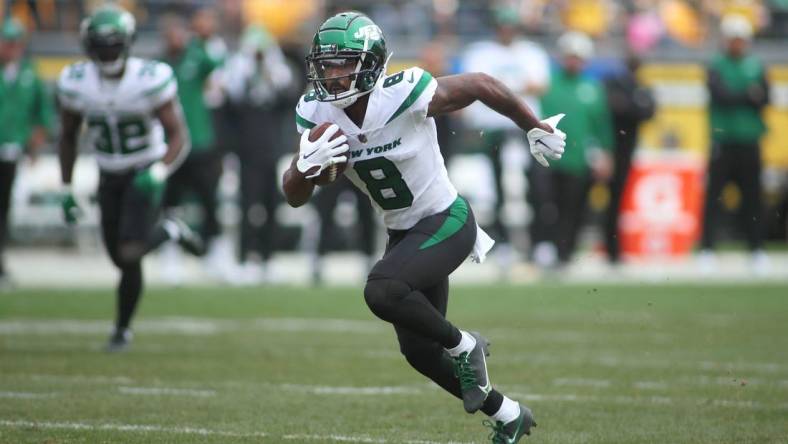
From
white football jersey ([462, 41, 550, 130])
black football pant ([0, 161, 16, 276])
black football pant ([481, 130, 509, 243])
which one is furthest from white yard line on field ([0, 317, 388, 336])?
white football jersey ([462, 41, 550, 130])

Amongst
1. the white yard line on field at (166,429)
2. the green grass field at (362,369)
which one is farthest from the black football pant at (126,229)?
the white yard line on field at (166,429)

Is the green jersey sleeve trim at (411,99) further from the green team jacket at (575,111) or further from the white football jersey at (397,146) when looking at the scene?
the green team jacket at (575,111)

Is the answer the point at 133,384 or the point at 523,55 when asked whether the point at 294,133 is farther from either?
the point at 133,384

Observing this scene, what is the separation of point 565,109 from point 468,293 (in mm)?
2717

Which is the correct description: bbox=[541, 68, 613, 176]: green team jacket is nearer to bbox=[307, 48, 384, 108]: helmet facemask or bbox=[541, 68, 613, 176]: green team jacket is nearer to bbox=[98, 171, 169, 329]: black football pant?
bbox=[98, 171, 169, 329]: black football pant

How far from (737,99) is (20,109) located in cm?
655

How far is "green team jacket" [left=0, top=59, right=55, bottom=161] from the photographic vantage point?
12242mm

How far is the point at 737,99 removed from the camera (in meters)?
13.1

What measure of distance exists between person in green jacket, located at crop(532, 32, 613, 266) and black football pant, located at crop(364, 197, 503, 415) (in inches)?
317

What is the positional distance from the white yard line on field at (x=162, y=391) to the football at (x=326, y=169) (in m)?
1.69

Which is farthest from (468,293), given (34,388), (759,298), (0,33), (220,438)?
(220,438)

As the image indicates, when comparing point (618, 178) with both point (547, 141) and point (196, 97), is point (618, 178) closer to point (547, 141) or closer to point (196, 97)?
point (196, 97)

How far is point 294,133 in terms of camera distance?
665 inches

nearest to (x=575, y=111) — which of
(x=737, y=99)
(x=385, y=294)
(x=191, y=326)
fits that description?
(x=737, y=99)
